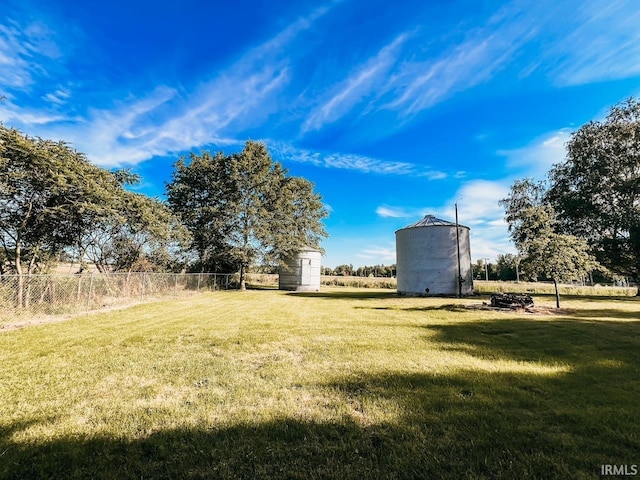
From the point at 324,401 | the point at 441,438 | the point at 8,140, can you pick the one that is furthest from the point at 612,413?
the point at 8,140

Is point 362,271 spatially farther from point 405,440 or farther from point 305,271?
point 405,440

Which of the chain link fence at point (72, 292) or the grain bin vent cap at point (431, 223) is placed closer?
the chain link fence at point (72, 292)

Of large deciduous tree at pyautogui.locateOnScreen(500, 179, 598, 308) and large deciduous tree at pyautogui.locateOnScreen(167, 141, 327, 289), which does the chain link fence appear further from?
large deciduous tree at pyautogui.locateOnScreen(500, 179, 598, 308)

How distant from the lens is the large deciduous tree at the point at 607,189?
22.8 meters

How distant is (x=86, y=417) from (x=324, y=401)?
8.87ft

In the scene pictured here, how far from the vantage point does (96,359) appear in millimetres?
5812

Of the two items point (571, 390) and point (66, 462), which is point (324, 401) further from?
point (571, 390)

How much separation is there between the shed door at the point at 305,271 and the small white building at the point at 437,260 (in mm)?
10473

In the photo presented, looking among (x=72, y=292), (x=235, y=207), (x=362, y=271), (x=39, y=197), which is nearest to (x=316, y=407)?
(x=72, y=292)

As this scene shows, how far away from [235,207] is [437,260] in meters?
17.0

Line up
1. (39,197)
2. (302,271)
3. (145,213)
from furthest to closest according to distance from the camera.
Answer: (302,271) → (145,213) → (39,197)

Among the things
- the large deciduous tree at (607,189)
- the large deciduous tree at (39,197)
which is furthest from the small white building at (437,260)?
the large deciduous tree at (39,197)

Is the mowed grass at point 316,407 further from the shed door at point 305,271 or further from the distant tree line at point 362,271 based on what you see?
the distant tree line at point 362,271

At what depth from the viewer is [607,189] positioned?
23.7 metres
